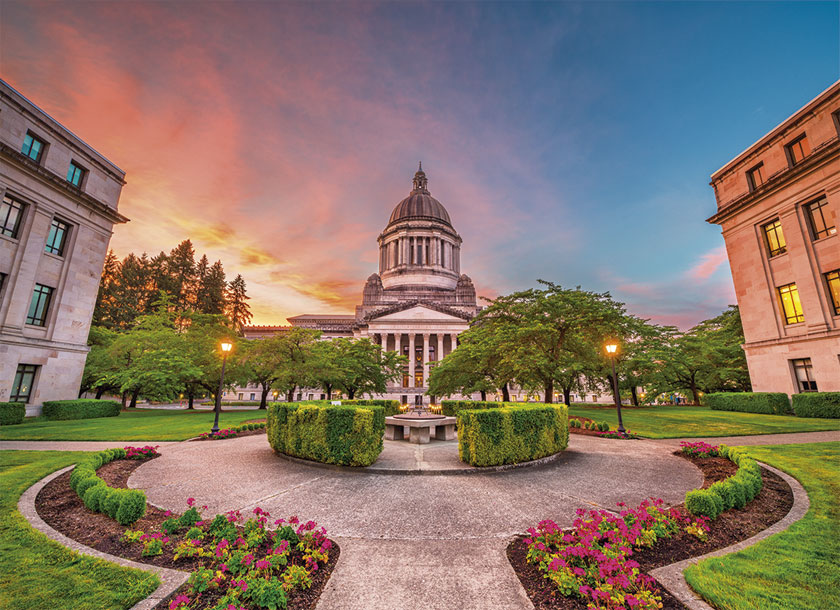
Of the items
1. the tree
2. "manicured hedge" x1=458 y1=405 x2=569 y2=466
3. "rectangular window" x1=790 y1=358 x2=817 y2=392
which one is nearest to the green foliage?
"manicured hedge" x1=458 y1=405 x2=569 y2=466

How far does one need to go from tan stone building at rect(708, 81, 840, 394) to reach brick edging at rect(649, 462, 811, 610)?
2018cm

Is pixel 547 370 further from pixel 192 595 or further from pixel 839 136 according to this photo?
pixel 839 136

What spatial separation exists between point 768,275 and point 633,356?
12165 millimetres

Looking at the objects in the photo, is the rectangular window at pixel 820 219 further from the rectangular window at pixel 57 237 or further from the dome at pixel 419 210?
the dome at pixel 419 210

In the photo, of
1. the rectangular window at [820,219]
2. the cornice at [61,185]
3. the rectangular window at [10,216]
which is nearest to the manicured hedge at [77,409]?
the rectangular window at [10,216]

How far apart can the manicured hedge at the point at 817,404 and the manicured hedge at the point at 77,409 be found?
42418 mm

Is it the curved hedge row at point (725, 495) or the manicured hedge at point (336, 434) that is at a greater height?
the manicured hedge at point (336, 434)

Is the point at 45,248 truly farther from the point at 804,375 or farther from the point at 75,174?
the point at 804,375

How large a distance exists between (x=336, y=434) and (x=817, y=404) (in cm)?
2492

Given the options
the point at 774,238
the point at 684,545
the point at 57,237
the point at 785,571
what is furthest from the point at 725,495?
the point at 57,237

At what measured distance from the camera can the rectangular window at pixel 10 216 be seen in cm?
2028

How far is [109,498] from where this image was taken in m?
5.92

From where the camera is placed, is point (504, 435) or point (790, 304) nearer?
point (504, 435)

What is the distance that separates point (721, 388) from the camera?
35.5 m
